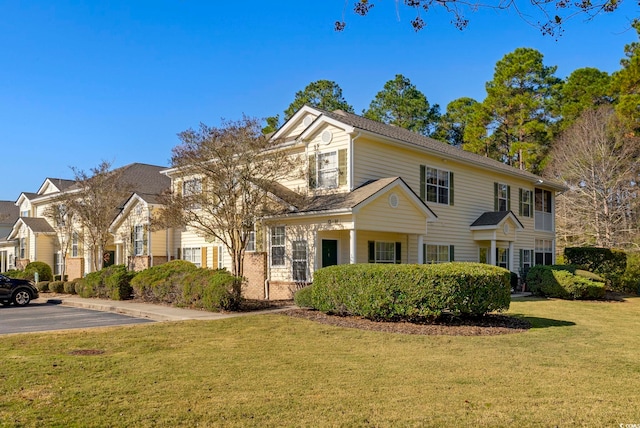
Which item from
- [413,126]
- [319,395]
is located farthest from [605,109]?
[319,395]

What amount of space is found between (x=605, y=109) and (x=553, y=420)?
36.5m

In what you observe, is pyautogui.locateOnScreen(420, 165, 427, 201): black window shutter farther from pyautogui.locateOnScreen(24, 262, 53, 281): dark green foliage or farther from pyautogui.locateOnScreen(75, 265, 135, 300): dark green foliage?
pyautogui.locateOnScreen(24, 262, 53, 281): dark green foliage

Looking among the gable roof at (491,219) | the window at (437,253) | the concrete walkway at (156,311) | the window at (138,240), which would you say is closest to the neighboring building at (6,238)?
the window at (138,240)

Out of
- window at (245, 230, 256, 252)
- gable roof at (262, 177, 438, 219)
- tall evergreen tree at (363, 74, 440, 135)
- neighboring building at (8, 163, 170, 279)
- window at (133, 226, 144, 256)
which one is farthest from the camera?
tall evergreen tree at (363, 74, 440, 135)

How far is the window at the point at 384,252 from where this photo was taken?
66.7ft

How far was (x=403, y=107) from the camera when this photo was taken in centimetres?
4912

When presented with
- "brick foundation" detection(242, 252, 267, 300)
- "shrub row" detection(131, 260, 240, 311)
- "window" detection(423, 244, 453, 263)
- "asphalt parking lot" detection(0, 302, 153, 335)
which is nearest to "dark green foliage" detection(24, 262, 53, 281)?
"asphalt parking lot" detection(0, 302, 153, 335)

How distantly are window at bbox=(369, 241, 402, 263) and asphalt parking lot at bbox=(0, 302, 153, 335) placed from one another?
8.93 metres

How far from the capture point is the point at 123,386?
22.6ft

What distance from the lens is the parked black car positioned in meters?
20.3

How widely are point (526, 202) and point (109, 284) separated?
2138cm

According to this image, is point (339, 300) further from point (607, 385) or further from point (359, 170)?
point (607, 385)

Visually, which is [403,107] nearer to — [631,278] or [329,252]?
[631,278]

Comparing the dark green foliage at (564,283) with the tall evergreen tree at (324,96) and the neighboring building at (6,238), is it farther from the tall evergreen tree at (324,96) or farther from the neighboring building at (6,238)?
the neighboring building at (6,238)
